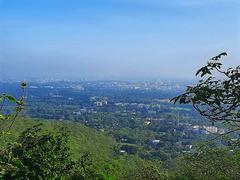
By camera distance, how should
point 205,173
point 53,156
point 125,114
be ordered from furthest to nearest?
1. point 125,114
2. point 205,173
3. point 53,156

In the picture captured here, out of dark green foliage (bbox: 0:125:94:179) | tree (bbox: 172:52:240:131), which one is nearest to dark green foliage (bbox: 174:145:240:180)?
dark green foliage (bbox: 0:125:94:179)

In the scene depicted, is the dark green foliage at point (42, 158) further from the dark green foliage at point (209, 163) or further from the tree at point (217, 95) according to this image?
the tree at point (217, 95)

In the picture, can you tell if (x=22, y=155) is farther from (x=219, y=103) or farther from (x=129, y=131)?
(x=129, y=131)

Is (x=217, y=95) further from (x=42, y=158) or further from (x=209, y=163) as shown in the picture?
(x=209, y=163)

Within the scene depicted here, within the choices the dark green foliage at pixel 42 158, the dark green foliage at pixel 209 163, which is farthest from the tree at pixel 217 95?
the dark green foliage at pixel 209 163

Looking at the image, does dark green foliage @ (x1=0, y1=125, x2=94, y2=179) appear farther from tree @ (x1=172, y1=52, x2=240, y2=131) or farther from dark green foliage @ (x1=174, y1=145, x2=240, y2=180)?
tree @ (x1=172, y1=52, x2=240, y2=131)

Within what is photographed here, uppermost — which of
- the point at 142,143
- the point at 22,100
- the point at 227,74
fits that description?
the point at 227,74

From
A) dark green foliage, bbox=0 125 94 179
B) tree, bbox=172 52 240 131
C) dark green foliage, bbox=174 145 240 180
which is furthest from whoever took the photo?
dark green foliage, bbox=174 145 240 180

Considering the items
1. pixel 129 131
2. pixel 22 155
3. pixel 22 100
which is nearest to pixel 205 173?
pixel 22 155

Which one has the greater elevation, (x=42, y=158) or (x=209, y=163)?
(x=42, y=158)

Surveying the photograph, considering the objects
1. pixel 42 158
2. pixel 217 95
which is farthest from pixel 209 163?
pixel 217 95

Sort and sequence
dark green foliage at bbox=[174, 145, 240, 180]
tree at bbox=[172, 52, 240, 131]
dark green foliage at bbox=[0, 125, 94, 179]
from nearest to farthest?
tree at bbox=[172, 52, 240, 131] < dark green foliage at bbox=[0, 125, 94, 179] < dark green foliage at bbox=[174, 145, 240, 180]
